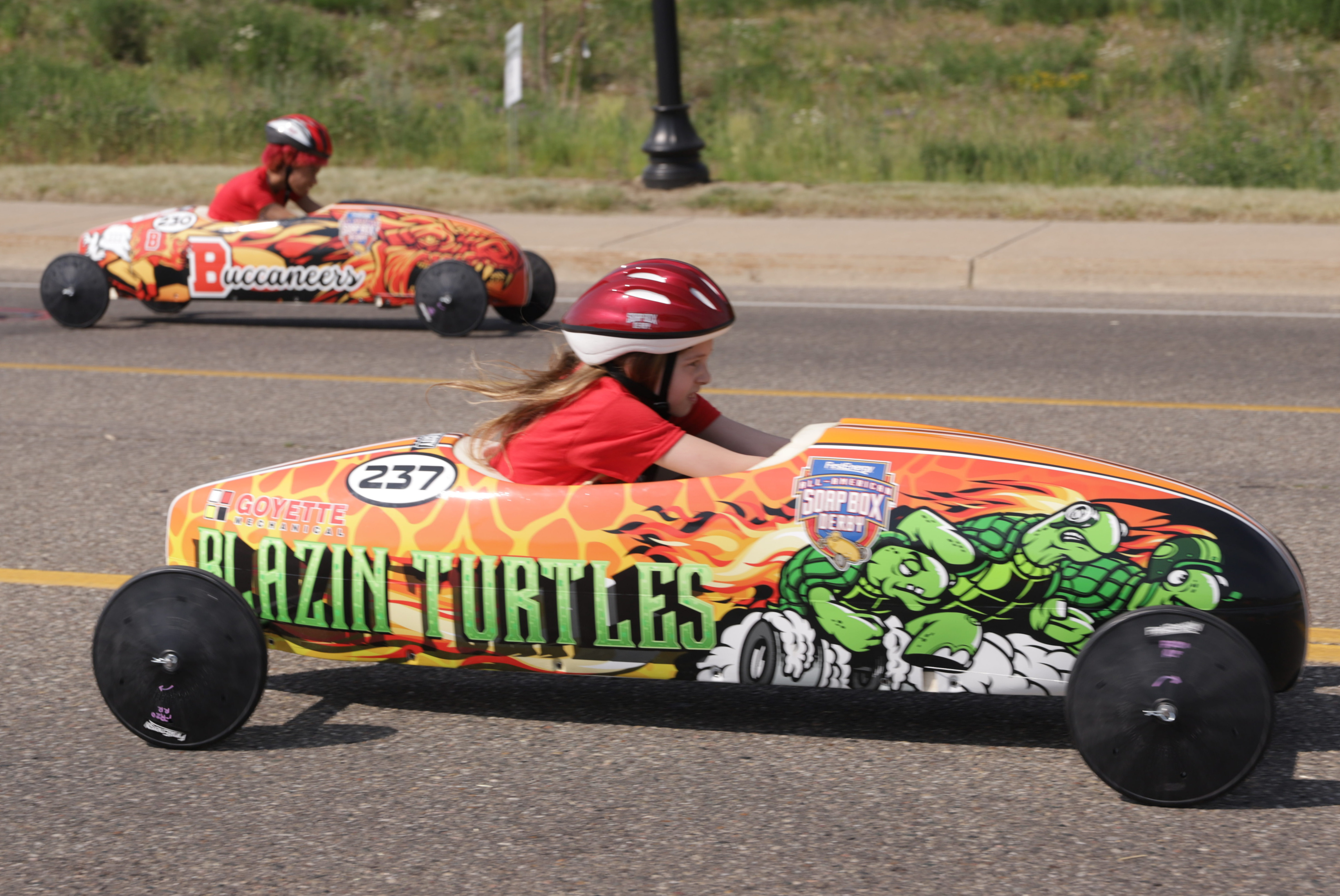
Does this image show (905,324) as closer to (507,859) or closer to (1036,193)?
(1036,193)

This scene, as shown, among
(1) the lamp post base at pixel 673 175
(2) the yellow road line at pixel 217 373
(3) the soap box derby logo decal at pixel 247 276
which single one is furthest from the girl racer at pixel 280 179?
(1) the lamp post base at pixel 673 175

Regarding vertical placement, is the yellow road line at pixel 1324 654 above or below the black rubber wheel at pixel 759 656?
below

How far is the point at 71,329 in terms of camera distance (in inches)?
405

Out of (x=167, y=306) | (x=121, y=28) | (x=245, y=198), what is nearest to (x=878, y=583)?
(x=245, y=198)

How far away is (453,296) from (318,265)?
3.12ft

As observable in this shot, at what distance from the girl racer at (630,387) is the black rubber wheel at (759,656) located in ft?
1.31

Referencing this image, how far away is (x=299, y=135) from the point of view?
966 cm

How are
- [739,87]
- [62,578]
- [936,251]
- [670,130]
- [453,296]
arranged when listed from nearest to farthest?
1. [62,578]
2. [453,296]
3. [936,251]
4. [670,130]
5. [739,87]

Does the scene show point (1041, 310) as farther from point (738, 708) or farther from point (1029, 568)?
point (1029, 568)

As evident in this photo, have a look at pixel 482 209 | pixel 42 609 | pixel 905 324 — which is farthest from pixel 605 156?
pixel 42 609

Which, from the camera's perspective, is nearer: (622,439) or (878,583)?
(878,583)

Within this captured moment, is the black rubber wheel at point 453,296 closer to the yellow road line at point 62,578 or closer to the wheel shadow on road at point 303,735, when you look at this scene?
the yellow road line at point 62,578

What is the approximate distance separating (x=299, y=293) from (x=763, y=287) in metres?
3.82

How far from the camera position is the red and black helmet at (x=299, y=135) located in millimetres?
9633
